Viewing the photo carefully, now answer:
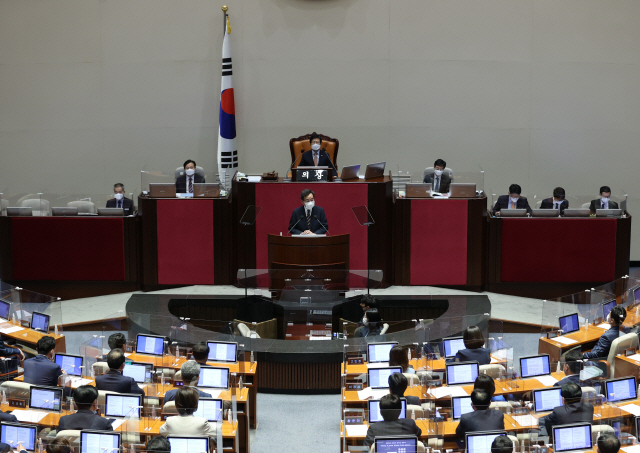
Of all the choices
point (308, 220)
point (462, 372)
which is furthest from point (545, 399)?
point (308, 220)

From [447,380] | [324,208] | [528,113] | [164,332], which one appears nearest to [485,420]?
[447,380]

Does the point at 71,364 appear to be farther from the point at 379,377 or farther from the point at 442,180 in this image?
the point at 442,180

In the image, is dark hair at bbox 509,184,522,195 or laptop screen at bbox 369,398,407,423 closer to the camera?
laptop screen at bbox 369,398,407,423

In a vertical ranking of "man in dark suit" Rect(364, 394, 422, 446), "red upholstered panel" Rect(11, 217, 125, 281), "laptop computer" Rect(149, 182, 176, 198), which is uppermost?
"laptop computer" Rect(149, 182, 176, 198)

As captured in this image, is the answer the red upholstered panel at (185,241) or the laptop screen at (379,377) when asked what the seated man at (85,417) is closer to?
the laptop screen at (379,377)

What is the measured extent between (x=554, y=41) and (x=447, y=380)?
26.5ft

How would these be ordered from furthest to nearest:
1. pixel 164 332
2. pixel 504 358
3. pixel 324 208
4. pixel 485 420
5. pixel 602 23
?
pixel 602 23 < pixel 324 208 < pixel 164 332 < pixel 504 358 < pixel 485 420

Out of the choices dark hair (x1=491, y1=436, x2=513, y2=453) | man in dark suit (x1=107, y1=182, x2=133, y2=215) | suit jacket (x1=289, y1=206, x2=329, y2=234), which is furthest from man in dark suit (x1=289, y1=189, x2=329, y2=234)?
dark hair (x1=491, y1=436, x2=513, y2=453)

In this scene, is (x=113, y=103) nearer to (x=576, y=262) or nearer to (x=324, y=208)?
(x=324, y=208)

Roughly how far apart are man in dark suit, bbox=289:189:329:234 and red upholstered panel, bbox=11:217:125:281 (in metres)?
2.61

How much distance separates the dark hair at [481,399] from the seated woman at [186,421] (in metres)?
1.94

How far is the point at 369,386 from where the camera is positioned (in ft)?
24.2

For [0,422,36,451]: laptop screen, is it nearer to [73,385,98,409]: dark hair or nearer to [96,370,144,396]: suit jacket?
[73,385,98,409]: dark hair

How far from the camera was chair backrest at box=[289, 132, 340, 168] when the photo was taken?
12906mm
